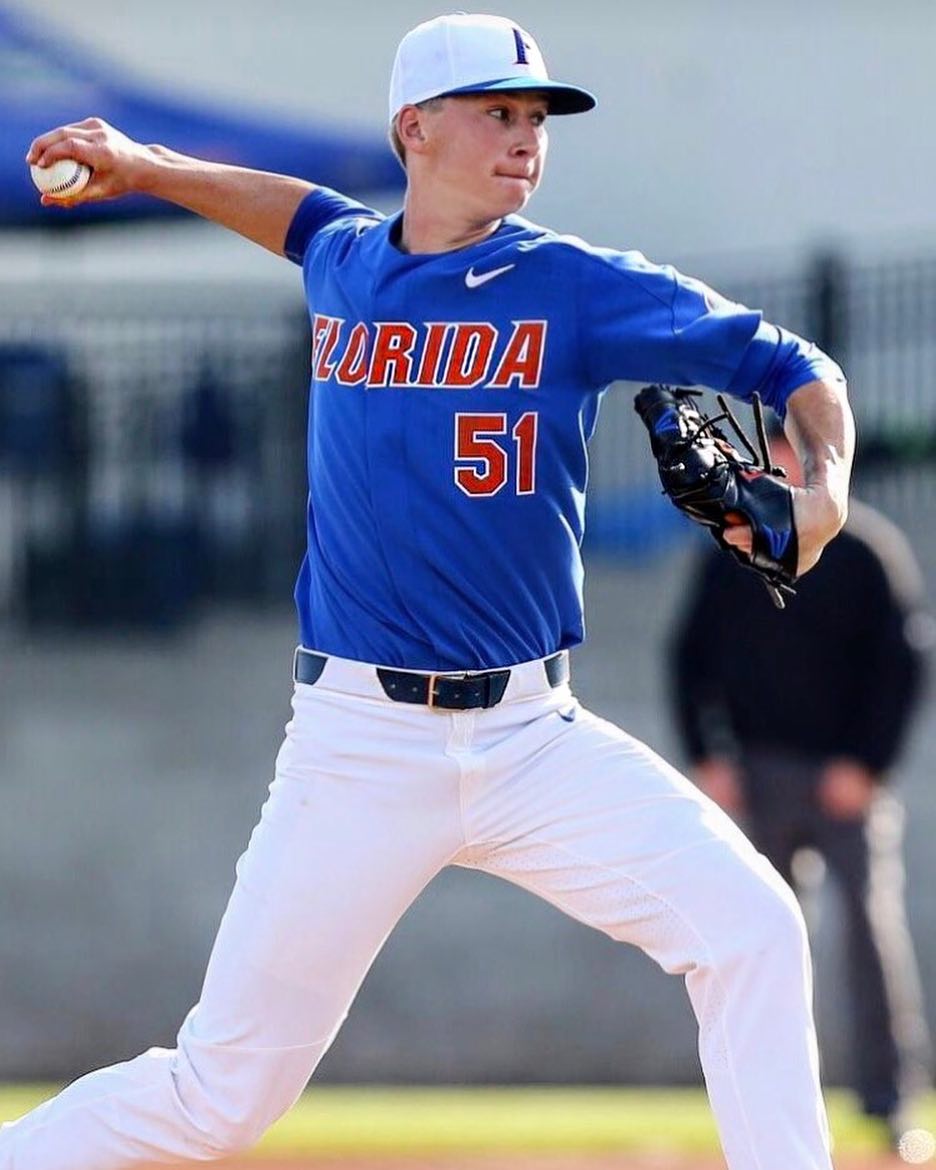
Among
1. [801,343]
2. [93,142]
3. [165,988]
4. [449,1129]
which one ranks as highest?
[93,142]

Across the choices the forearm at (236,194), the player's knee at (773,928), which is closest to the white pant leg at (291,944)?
the player's knee at (773,928)

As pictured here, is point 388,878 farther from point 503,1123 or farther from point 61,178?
point 503,1123

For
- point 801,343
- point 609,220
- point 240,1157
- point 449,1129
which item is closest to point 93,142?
point 801,343

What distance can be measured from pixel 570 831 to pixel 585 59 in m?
11.2

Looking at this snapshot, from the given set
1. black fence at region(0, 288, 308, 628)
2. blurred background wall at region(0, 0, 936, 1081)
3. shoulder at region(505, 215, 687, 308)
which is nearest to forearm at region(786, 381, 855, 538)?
shoulder at region(505, 215, 687, 308)

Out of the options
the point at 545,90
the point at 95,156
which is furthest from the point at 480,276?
the point at 95,156

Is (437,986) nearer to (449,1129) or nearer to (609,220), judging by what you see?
(449,1129)

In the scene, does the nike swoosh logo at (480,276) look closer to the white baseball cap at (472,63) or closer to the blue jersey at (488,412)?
the blue jersey at (488,412)

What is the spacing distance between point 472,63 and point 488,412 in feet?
1.77

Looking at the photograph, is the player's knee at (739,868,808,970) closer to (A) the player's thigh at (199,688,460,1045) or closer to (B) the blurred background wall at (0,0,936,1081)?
(A) the player's thigh at (199,688,460,1045)

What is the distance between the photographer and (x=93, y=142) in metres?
3.91

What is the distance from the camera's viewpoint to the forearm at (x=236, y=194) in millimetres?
4039

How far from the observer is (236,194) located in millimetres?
4070

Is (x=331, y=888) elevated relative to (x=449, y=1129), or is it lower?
elevated
